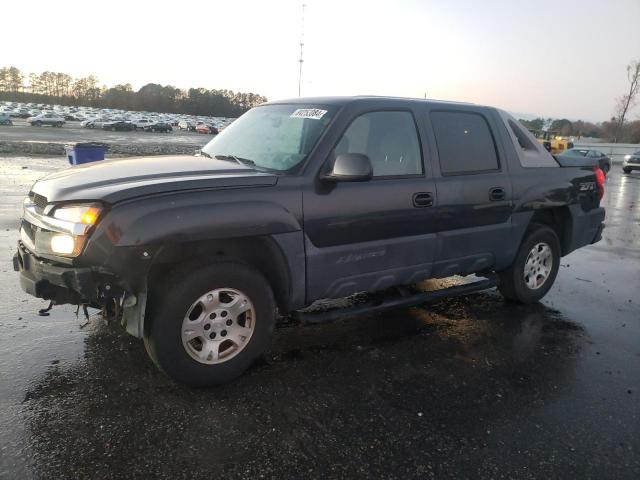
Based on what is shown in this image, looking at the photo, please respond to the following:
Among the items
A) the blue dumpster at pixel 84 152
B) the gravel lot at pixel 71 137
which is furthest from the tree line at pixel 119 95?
the blue dumpster at pixel 84 152

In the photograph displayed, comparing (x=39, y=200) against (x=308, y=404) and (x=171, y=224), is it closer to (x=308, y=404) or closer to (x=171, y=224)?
(x=171, y=224)

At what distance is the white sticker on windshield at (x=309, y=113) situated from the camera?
3.74m

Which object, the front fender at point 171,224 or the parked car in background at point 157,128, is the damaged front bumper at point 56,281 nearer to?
the front fender at point 171,224

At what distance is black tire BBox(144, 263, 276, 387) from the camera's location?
2.98m

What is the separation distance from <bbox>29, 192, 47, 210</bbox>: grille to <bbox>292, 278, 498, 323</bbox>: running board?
184 cm

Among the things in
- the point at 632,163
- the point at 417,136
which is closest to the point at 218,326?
the point at 417,136

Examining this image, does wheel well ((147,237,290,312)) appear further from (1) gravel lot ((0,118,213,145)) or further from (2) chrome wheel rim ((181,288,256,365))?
(1) gravel lot ((0,118,213,145))

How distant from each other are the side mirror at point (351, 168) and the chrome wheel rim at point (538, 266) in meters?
2.58

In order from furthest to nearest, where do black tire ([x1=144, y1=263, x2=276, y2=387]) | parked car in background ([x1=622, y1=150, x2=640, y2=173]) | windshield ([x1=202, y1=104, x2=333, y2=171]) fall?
parked car in background ([x1=622, y1=150, x2=640, y2=173]) → windshield ([x1=202, y1=104, x2=333, y2=171]) → black tire ([x1=144, y1=263, x2=276, y2=387])

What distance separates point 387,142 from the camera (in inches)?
154

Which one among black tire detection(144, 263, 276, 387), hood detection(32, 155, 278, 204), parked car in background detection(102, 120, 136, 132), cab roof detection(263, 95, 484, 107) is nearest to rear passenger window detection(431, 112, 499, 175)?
cab roof detection(263, 95, 484, 107)

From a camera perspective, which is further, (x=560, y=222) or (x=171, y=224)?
(x=560, y=222)

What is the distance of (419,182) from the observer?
3938 mm

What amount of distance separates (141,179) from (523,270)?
12.5ft
